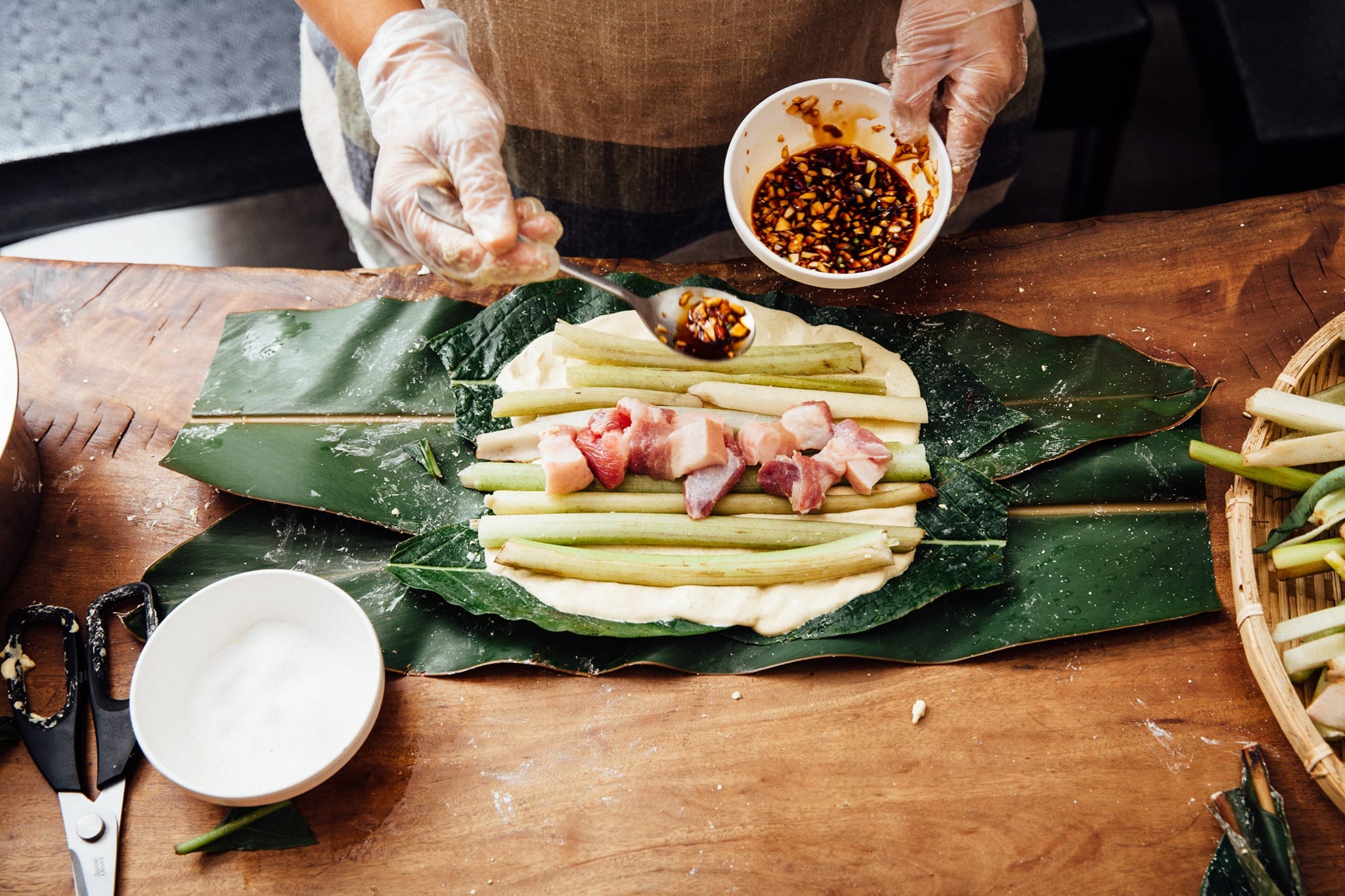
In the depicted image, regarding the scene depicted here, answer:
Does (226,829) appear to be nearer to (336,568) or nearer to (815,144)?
(336,568)

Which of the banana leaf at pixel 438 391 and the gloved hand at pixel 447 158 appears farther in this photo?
the banana leaf at pixel 438 391

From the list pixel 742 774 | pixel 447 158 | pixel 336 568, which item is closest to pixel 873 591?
pixel 742 774

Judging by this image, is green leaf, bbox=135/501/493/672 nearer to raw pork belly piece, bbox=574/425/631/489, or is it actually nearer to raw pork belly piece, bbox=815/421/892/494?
raw pork belly piece, bbox=574/425/631/489

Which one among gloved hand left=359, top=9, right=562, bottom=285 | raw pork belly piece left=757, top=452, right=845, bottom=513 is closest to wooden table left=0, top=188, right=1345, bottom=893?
raw pork belly piece left=757, top=452, right=845, bottom=513

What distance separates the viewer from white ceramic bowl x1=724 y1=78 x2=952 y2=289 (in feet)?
8.95

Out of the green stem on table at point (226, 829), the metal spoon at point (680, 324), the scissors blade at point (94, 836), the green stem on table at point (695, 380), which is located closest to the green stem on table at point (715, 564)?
the green stem on table at point (695, 380)

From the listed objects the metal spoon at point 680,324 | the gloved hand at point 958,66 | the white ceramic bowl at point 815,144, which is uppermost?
the gloved hand at point 958,66

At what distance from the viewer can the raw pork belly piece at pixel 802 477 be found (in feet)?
9.08

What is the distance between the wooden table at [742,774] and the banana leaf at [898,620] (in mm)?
76

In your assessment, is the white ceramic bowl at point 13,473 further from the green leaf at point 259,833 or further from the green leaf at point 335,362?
the green leaf at point 259,833

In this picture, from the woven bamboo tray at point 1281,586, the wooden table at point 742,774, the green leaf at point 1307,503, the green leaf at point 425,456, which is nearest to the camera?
the woven bamboo tray at point 1281,586

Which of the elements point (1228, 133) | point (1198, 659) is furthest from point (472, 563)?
point (1228, 133)

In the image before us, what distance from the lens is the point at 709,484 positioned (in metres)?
2.78

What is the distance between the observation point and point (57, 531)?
2898 mm
